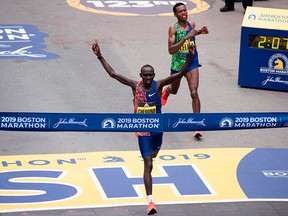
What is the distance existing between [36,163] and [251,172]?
133 inches

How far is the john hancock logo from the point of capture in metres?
19.1

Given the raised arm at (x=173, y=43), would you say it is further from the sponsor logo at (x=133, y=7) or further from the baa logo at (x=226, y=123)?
the sponsor logo at (x=133, y=7)

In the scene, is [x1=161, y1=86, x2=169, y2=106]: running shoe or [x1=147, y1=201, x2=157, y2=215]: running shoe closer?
[x1=147, y1=201, x2=157, y2=215]: running shoe

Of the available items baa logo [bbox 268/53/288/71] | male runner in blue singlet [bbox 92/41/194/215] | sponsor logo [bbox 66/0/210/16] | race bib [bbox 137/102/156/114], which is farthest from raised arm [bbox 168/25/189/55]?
sponsor logo [bbox 66/0/210/16]

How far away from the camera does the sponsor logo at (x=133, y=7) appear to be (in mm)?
23250

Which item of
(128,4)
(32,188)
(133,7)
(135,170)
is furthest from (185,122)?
(128,4)

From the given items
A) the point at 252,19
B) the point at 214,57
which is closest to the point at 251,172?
the point at 252,19

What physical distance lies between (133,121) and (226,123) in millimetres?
1261

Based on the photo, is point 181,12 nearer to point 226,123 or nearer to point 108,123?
point 226,123

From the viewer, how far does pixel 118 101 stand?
Result: 1639cm

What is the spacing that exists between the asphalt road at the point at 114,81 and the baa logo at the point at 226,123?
1264 millimetres

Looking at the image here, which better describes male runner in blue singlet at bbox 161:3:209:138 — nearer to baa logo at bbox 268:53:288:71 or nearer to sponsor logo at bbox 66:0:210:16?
→ baa logo at bbox 268:53:288:71

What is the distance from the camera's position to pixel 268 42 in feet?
57.1

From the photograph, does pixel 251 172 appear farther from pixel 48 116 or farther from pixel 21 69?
pixel 21 69
